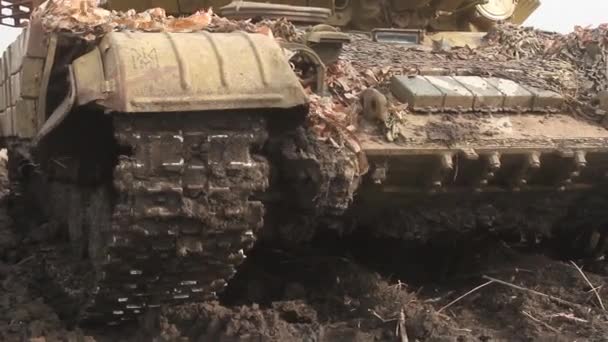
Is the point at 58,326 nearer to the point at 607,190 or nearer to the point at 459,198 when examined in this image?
the point at 459,198

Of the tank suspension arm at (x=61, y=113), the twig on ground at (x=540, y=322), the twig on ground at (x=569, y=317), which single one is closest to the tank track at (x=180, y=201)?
the tank suspension arm at (x=61, y=113)

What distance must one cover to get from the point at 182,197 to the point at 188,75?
502 millimetres

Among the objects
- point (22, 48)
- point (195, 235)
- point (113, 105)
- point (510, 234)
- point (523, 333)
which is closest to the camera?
point (113, 105)

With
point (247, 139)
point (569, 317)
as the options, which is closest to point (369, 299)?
point (569, 317)

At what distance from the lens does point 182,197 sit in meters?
4.11

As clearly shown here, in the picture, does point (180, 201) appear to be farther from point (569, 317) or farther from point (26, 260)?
point (26, 260)

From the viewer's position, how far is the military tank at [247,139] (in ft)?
13.3

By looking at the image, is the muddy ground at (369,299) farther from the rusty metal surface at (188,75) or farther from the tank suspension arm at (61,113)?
the rusty metal surface at (188,75)

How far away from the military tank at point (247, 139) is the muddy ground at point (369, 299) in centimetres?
17

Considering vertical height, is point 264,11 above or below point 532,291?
above

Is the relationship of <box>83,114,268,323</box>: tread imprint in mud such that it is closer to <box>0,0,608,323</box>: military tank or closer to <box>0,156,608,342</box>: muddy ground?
<box>0,0,608,323</box>: military tank

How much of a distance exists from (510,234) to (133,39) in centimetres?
312

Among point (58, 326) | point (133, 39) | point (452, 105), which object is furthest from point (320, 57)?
point (58, 326)

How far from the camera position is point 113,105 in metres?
3.91
